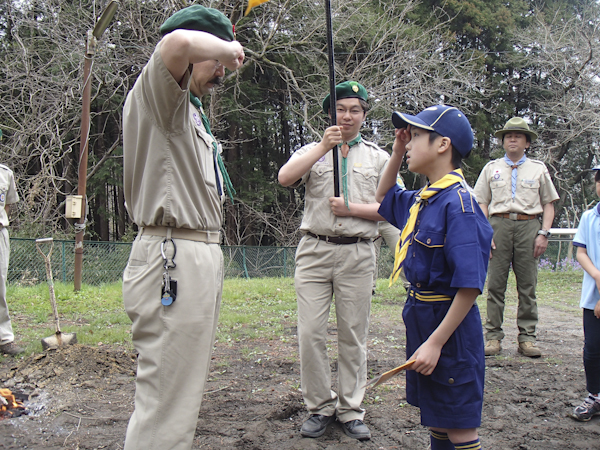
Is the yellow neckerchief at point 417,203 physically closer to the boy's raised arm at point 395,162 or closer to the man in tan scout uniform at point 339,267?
the boy's raised arm at point 395,162

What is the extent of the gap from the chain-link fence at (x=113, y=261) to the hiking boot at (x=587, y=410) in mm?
8869

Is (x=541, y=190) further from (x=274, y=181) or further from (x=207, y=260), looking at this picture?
(x=274, y=181)

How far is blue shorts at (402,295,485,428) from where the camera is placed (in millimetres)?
2078

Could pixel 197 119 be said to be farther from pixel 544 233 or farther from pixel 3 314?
pixel 544 233

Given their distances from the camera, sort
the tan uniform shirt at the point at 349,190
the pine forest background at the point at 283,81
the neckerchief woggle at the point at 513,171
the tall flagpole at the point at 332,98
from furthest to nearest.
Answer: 1. the pine forest background at the point at 283,81
2. the neckerchief woggle at the point at 513,171
3. the tan uniform shirt at the point at 349,190
4. the tall flagpole at the point at 332,98

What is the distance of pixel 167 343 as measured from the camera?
2.03 m

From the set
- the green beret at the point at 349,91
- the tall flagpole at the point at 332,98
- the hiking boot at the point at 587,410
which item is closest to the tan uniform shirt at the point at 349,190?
the tall flagpole at the point at 332,98

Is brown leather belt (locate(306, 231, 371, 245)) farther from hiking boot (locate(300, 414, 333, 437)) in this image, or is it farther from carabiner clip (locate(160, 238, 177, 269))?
carabiner clip (locate(160, 238, 177, 269))

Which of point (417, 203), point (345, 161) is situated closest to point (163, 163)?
point (417, 203)

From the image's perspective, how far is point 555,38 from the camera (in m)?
19.0

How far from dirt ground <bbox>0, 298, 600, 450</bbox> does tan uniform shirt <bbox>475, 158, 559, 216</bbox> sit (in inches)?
59.9

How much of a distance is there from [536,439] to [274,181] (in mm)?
18780

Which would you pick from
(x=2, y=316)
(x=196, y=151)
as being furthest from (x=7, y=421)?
(x=196, y=151)

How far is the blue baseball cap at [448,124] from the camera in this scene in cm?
224
